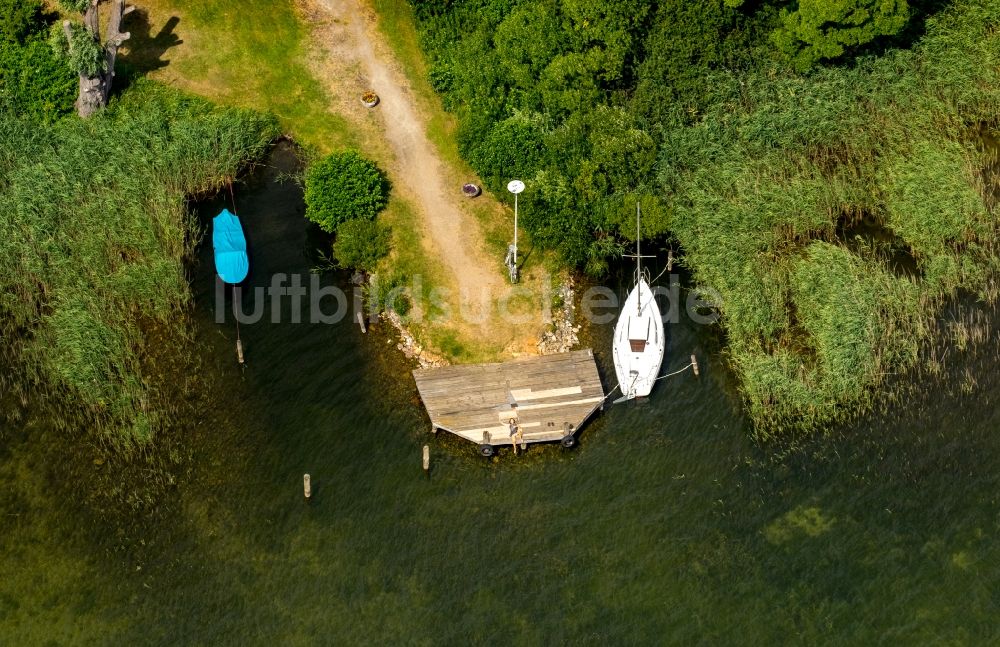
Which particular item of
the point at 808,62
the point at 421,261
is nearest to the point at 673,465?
the point at 421,261

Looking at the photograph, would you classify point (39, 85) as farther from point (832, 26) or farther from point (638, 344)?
point (832, 26)

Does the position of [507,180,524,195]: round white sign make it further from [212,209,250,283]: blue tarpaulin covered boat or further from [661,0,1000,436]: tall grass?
[212,209,250,283]: blue tarpaulin covered boat

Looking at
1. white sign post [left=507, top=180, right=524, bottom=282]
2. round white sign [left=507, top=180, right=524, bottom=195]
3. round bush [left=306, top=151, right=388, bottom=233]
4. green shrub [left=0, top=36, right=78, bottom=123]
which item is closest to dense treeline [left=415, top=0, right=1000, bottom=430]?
white sign post [left=507, top=180, right=524, bottom=282]

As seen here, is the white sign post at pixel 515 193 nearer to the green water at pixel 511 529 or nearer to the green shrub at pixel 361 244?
the green shrub at pixel 361 244

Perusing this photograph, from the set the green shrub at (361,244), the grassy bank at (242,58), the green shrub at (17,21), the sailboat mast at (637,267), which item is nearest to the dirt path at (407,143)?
the grassy bank at (242,58)

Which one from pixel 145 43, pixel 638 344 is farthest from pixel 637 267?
pixel 145 43

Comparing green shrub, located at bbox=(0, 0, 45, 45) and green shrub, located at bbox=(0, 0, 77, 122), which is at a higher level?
green shrub, located at bbox=(0, 0, 45, 45)

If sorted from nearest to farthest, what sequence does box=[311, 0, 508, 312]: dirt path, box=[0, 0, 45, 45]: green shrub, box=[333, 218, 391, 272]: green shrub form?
box=[333, 218, 391, 272]: green shrub → box=[311, 0, 508, 312]: dirt path → box=[0, 0, 45, 45]: green shrub
